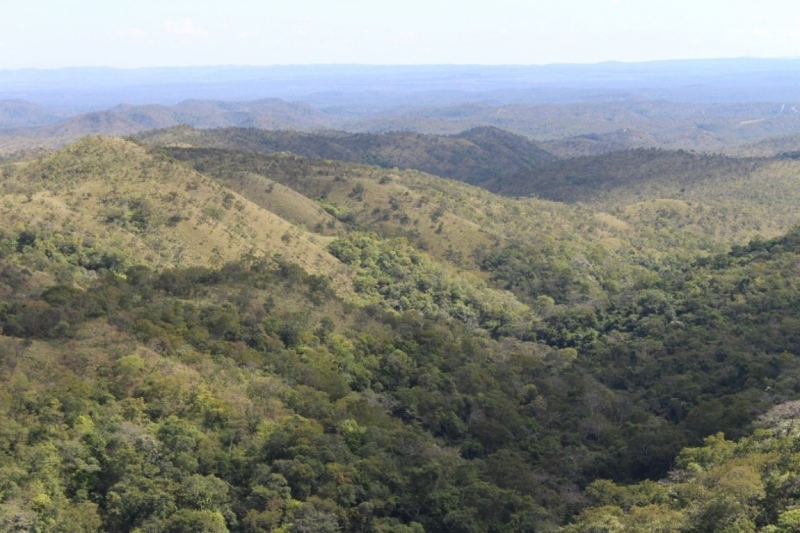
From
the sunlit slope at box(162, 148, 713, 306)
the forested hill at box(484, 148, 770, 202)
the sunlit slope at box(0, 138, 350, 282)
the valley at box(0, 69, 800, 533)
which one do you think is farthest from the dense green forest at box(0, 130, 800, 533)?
the forested hill at box(484, 148, 770, 202)

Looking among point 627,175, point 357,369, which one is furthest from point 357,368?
point 627,175

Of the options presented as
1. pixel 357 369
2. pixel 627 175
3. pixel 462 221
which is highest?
pixel 627 175

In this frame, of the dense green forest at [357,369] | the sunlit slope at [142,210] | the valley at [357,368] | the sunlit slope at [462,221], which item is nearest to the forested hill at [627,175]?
the sunlit slope at [462,221]

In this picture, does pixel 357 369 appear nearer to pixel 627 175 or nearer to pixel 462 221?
pixel 462 221

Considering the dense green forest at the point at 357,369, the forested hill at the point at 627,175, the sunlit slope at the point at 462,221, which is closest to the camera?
the dense green forest at the point at 357,369

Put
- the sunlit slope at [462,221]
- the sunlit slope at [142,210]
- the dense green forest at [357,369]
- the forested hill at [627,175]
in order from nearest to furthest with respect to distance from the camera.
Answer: the dense green forest at [357,369], the sunlit slope at [142,210], the sunlit slope at [462,221], the forested hill at [627,175]

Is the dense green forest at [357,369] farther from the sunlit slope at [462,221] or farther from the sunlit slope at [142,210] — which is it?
the sunlit slope at [462,221]

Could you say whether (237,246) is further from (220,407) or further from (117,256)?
(220,407)
